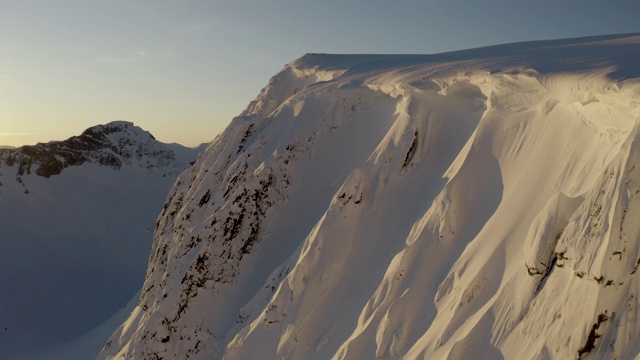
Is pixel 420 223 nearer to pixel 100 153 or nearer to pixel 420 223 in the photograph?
pixel 420 223

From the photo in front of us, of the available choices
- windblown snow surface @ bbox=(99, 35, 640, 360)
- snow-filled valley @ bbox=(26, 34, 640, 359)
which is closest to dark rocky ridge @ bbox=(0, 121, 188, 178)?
windblown snow surface @ bbox=(99, 35, 640, 360)

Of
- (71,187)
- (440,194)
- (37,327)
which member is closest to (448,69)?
(440,194)

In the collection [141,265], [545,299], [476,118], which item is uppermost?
[476,118]

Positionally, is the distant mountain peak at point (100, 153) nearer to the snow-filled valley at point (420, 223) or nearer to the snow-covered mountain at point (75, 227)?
the snow-covered mountain at point (75, 227)

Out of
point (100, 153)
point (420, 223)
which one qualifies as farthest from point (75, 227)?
point (420, 223)

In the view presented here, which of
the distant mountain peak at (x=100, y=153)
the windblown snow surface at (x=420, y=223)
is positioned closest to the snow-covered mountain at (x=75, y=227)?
the distant mountain peak at (x=100, y=153)

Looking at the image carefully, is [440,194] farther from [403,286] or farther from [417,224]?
[403,286]
